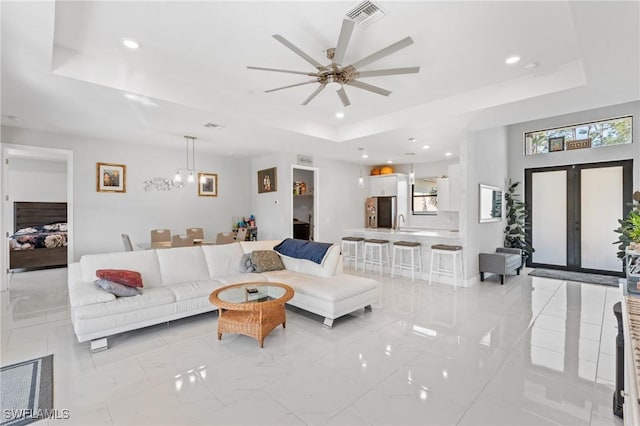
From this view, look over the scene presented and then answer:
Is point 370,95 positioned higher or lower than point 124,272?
higher

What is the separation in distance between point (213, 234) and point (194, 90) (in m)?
4.28

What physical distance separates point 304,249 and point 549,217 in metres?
5.91

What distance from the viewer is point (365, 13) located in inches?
91.7

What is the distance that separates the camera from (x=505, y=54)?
312 cm

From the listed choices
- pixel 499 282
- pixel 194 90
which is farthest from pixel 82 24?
pixel 499 282

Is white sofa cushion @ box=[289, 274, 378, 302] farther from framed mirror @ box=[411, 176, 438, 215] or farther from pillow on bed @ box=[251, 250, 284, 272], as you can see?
framed mirror @ box=[411, 176, 438, 215]

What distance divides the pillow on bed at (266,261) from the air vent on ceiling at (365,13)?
3.27 m

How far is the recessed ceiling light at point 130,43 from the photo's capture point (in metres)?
2.83

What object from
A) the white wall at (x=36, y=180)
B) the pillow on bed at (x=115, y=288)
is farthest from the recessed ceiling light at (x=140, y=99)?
the white wall at (x=36, y=180)

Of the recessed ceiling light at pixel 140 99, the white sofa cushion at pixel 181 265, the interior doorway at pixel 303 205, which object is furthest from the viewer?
the interior doorway at pixel 303 205

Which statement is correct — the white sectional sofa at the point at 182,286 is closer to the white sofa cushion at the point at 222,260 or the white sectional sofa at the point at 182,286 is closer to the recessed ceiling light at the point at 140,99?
the white sofa cushion at the point at 222,260

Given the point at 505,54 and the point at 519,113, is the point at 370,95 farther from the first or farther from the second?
the point at 519,113

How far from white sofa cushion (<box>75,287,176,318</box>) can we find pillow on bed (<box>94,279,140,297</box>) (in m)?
0.05

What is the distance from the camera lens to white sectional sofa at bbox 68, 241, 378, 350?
289 centimetres
